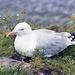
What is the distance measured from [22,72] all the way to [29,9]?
538cm

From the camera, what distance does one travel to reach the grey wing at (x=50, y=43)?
3.42m

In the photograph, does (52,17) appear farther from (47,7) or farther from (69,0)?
(69,0)

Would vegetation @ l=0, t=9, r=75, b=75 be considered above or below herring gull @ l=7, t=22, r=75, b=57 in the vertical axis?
below

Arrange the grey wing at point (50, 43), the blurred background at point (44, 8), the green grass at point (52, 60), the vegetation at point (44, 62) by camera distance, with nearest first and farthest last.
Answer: the vegetation at point (44, 62) → the green grass at point (52, 60) → the grey wing at point (50, 43) → the blurred background at point (44, 8)

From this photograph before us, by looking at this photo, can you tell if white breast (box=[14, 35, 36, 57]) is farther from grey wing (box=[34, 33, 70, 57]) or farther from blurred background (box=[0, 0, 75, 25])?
blurred background (box=[0, 0, 75, 25])

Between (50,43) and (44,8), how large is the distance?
4661 mm

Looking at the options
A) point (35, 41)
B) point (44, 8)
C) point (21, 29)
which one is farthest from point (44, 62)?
point (44, 8)

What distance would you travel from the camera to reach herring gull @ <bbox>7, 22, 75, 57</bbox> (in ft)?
10.9

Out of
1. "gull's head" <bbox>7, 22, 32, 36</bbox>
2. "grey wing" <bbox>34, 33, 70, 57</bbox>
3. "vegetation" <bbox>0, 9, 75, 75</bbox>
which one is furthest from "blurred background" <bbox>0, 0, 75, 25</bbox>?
"gull's head" <bbox>7, 22, 32, 36</bbox>

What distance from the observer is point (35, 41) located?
11.1 feet

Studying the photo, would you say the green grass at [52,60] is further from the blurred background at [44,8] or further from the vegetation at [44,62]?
the blurred background at [44,8]

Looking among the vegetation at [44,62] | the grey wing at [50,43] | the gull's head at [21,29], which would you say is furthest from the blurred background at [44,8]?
the gull's head at [21,29]

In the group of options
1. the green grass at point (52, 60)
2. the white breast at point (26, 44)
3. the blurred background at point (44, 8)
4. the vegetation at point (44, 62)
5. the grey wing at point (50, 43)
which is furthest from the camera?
the blurred background at point (44, 8)

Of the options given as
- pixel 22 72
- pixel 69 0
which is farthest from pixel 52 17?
pixel 22 72
